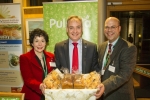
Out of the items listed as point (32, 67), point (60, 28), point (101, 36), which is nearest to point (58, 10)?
point (60, 28)

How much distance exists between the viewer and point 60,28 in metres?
3.43

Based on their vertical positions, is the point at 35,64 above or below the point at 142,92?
above

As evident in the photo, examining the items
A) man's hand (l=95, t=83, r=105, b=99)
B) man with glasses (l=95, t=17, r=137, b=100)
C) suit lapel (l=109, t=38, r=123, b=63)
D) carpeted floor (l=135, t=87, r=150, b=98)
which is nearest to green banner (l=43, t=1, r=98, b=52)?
man with glasses (l=95, t=17, r=137, b=100)

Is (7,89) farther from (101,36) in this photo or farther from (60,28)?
(101,36)

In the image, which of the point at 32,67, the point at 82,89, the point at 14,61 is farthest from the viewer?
the point at 14,61

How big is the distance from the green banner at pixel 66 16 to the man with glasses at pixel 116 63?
83 cm

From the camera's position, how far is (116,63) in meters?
2.27

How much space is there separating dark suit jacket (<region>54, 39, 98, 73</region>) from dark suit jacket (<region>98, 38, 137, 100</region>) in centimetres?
23

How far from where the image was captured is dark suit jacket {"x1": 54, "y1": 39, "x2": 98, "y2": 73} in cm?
225

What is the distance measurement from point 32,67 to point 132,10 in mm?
2915

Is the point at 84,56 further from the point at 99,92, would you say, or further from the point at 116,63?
the point at 99,92

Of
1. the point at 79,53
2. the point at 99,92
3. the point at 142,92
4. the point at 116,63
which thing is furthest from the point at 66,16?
the point at 142,92

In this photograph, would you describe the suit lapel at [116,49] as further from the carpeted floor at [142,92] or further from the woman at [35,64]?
the carpeted floor at [142,92]

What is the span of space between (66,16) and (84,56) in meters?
1.35
